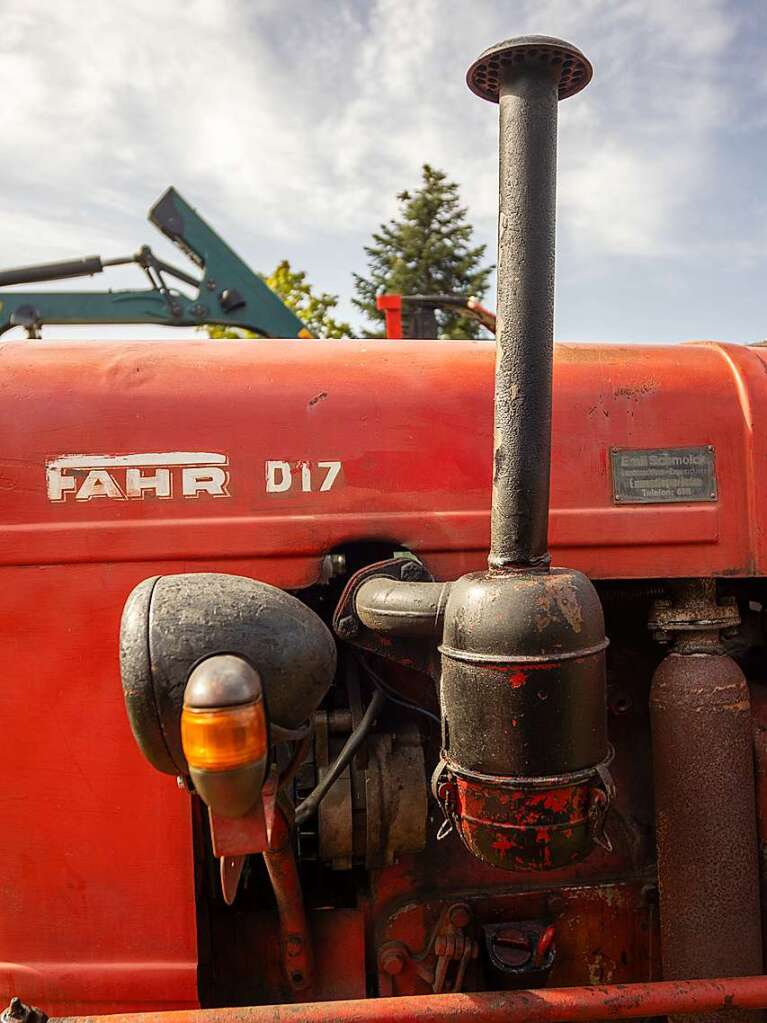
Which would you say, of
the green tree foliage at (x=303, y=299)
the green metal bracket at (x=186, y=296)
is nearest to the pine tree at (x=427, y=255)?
the green tree foliage at (x=303, y=299)

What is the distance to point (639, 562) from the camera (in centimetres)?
174

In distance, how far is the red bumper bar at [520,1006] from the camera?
1401mm

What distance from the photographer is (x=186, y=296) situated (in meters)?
5.19

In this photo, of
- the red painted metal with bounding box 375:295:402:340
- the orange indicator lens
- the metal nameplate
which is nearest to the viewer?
the orange indicator lens

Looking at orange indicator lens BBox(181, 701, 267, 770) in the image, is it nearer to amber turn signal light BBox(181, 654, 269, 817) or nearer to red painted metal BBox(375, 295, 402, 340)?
amber turn signal light BBox(181, 654, 269, 817)

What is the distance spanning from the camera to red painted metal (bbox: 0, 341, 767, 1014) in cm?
162

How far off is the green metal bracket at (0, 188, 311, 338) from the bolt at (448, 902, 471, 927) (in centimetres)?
372

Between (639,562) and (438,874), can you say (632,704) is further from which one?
(438,874)

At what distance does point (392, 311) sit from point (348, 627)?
4.74 ft

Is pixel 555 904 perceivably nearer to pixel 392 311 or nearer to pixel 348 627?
pixel 348 627

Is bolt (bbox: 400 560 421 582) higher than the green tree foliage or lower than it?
lower

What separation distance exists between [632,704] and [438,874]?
559 mm

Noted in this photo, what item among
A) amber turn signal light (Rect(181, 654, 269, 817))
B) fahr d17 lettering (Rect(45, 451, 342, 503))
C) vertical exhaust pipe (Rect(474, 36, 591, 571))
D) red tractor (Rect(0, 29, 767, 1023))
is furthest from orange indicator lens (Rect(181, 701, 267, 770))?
fahr d17 lettering (Rect(45, 451, 342, 503))

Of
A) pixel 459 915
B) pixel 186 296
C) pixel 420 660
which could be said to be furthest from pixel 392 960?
pixel 186 296
